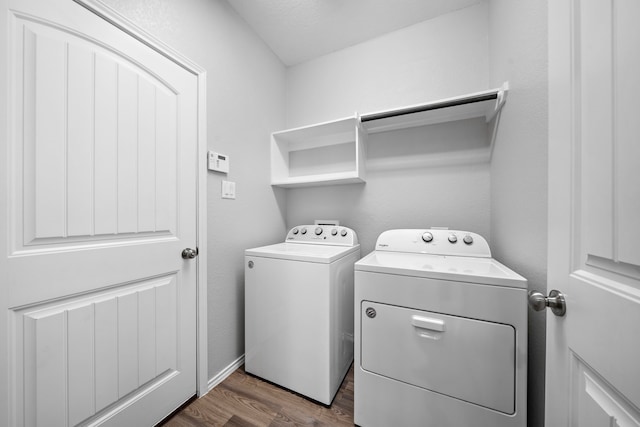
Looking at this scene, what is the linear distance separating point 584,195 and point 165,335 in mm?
1702

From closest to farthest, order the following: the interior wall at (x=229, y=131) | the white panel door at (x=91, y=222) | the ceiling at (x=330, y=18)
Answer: the white panel door at (x=91, y=222), the interior wall at (x=229, y=131), the ceiling at (x=330, y=18)

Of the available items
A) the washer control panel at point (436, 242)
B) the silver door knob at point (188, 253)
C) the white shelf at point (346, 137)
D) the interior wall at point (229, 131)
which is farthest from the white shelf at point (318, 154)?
the silver door knob at point (188, 253)

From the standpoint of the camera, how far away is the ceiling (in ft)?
4.98

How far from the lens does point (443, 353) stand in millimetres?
953

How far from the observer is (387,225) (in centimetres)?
176

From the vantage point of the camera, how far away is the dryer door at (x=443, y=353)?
2.87ft

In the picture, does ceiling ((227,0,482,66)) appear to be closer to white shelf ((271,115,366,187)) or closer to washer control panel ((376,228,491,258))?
white shelf ((271,115,366,187))

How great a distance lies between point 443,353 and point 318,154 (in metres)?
1.67

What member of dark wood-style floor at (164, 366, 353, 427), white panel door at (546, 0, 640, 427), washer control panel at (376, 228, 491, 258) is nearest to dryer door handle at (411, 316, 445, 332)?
white panel door at (546, 0, 640, 427)

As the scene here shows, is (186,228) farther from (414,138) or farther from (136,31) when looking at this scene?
(414,138)

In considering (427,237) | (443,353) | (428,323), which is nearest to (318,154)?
(427,237)

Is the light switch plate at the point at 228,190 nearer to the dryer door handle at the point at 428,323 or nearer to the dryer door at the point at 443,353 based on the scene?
the dryer door at the point at 443,353

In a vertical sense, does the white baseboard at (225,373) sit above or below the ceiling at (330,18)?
below

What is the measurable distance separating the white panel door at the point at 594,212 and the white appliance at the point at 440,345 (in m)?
0.31
